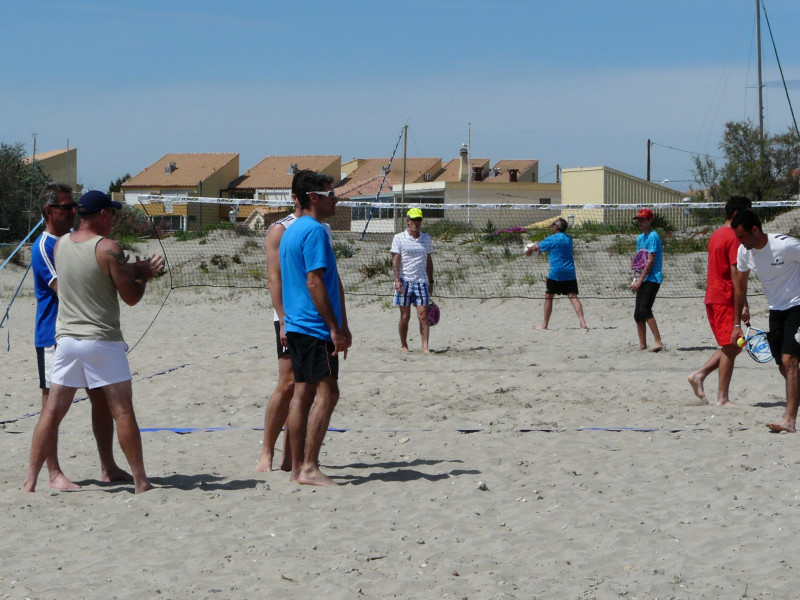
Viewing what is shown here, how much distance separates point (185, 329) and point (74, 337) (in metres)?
9.26

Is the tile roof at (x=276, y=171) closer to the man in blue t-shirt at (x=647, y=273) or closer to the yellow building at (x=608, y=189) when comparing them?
the yellow building at (x=608, y=189)

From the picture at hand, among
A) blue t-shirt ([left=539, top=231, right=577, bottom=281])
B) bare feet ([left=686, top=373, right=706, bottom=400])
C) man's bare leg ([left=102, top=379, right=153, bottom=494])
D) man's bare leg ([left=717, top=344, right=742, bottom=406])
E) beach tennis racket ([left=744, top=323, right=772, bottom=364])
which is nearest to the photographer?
man's bare leg ([left=102, top=379, right=153, bottom=494])

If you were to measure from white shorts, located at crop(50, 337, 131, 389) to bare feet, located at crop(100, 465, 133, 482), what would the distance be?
75 cm

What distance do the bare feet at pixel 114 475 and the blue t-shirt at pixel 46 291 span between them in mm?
773

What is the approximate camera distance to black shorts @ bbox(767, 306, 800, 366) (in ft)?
21.5

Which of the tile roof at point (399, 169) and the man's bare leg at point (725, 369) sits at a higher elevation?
the tile roof at point (399, 169)

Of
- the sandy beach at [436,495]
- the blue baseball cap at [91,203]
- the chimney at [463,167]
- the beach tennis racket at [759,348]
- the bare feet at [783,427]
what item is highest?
the chimney at [463,167]

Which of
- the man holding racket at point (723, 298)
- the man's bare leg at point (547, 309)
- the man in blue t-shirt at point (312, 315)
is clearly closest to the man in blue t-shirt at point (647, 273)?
the man's bare leg at point (547, 309)

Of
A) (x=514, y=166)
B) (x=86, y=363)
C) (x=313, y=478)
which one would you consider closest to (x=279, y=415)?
(x=313, y=478)

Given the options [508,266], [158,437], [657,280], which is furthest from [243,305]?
[158,437]

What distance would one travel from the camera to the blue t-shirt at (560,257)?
12.7 metres

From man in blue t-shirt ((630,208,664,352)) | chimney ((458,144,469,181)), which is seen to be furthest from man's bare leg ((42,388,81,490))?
chimney ((458,144,469,181))

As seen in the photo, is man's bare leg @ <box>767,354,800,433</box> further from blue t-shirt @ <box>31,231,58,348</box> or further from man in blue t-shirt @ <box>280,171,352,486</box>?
blue t-shirt @ <box>31,231,58,348</box>

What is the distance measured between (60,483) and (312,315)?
5.31 ft
